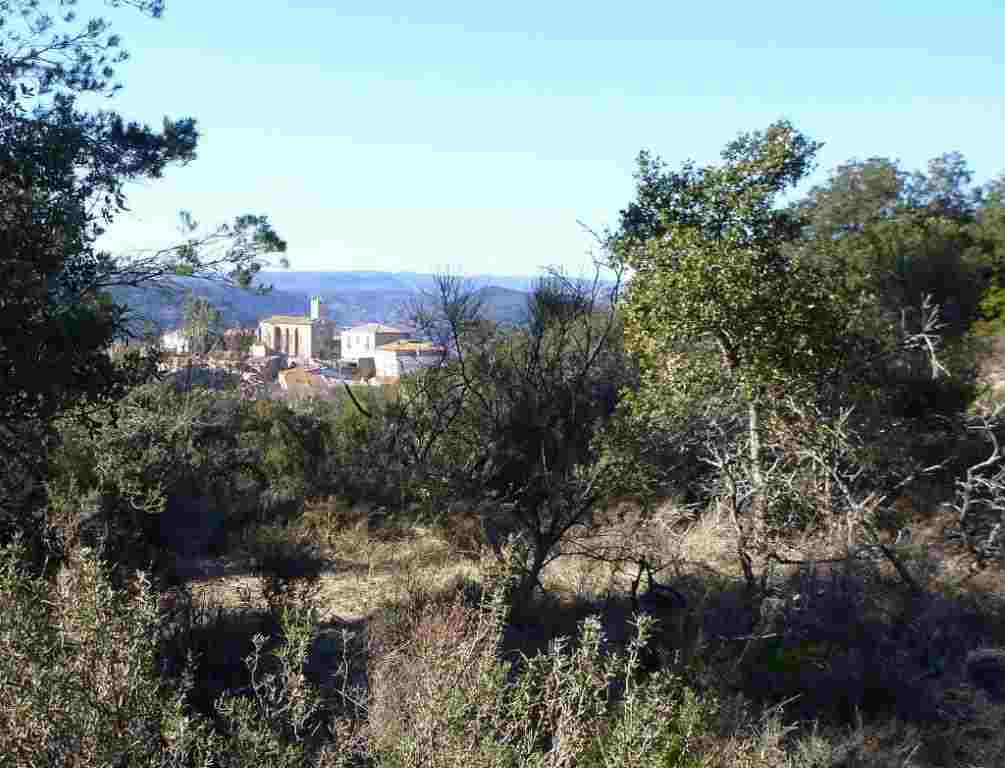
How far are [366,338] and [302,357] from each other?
33.6ft

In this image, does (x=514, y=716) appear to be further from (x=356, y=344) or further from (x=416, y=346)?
(x=356, y=344)

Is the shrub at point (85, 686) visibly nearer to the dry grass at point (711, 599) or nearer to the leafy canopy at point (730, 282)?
the dry grass at point (711, 599)

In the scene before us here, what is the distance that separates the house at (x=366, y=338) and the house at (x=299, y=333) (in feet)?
5.89

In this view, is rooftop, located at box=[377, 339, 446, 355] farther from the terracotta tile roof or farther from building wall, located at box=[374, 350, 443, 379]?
the terracotta tile roof

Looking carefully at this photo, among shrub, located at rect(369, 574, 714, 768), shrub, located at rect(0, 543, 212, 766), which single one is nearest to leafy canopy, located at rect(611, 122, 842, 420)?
shrub, located at rect(369, 574, 714, 768)

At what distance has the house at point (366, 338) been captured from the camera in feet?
32.4

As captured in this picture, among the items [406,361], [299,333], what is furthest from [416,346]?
[299,333]

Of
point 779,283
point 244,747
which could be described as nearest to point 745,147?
point 779,283

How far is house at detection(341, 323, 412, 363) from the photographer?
389 inches

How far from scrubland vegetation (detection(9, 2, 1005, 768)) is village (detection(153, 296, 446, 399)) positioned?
0.59 m

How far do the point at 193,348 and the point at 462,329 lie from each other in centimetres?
704

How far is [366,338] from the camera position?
1830cm

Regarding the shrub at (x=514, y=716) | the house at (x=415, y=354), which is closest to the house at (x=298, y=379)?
the house at (x=415, y=354)

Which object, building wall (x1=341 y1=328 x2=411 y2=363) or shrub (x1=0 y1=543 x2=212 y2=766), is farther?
building wall (x1=341 y1=328 x2=411 y2=363)
